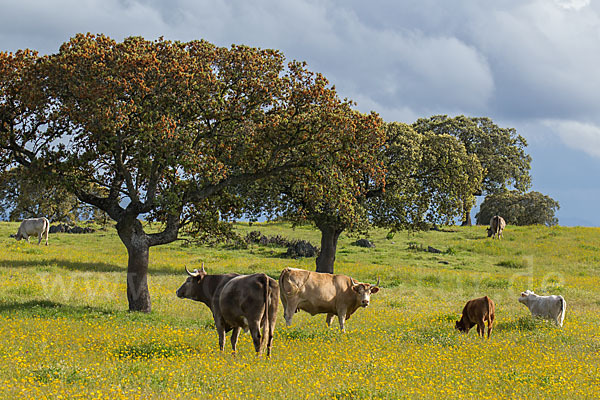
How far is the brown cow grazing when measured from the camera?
52.9 feet

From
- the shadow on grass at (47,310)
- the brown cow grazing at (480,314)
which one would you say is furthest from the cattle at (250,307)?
the shadow on grass at (47,310)

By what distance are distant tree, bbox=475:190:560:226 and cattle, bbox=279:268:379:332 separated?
184 ft

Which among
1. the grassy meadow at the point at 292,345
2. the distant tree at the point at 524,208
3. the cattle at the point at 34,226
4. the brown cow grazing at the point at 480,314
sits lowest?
the grassy meadow at the point at 292,345

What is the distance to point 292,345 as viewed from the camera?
14.2 meters

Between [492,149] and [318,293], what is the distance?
5395 cm

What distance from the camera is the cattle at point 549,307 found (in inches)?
720

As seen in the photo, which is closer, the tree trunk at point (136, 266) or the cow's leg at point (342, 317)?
the cow's leg at point (342, 317)

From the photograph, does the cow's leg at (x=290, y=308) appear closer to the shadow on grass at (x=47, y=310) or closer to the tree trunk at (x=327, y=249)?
the shadow on grass at (x=47, y=310)

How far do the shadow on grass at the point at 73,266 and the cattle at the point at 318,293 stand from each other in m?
16.6

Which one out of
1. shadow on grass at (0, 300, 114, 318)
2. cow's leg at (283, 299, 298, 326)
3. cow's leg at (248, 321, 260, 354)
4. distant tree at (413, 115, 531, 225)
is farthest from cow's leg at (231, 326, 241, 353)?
distant tree at (413, 115, 531, 225)

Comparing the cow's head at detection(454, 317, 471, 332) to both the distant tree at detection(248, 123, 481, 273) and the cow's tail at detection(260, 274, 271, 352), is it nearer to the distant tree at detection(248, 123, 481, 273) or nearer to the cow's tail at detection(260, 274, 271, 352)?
the cow's tail at detection(260, 274, 271, 352)

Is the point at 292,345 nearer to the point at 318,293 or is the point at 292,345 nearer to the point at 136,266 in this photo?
the point at 318,293

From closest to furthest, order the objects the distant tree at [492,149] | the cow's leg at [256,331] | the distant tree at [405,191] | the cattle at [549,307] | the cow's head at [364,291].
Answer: the cow's leg at [256,331]
the cow's head at [364,291]
the cattle at [549,307]
the distant tree at [405,191]
the distant tree at [492,149]

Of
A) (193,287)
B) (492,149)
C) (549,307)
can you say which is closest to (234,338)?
(193,287)
